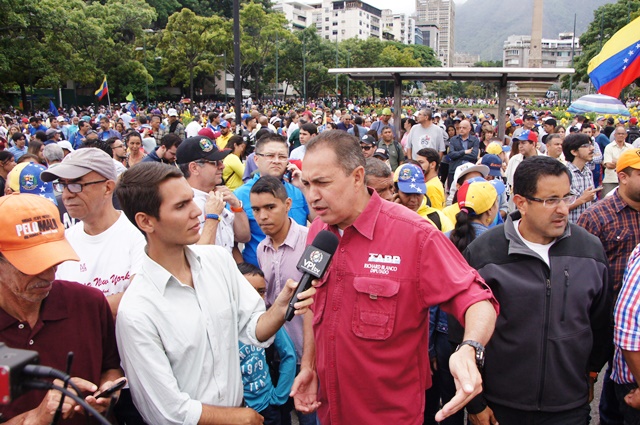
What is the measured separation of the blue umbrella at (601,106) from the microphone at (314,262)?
47.3 feet

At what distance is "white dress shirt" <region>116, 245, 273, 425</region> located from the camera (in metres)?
2.24

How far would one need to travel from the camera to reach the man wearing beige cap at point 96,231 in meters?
2.98

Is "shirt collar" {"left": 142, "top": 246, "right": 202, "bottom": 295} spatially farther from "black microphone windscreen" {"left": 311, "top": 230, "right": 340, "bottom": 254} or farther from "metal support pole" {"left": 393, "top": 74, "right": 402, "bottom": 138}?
"metal support pole" {"left": 393, "top": 74, "right": 402, "bottom": 138}

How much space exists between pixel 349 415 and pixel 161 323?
1015 millimetres

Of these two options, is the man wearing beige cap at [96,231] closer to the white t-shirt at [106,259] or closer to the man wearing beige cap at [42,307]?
the white t-shirt at [106,259]

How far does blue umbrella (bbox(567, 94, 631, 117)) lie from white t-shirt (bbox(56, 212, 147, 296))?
1462 cm

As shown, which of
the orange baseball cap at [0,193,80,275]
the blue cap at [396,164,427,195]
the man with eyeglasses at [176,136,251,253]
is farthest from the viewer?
the blue cap at [396,164,427,195]

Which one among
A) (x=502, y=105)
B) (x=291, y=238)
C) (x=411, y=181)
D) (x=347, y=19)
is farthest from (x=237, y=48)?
(x=347, y=19)

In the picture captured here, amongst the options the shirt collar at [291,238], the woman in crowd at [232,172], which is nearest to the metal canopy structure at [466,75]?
the woman in crowd at [232,172]

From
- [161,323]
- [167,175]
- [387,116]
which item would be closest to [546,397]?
[161,323]

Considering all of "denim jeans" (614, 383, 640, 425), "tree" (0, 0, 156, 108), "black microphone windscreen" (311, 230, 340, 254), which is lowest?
"denim jeans" (614, 383, 640, 425)

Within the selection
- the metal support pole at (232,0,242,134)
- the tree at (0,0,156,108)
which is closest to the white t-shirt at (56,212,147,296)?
the metal support pole at (232,0,242,134)

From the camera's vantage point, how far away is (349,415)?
8.23 ft

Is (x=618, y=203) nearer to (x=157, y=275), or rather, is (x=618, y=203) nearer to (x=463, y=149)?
(x=157, y=275)
